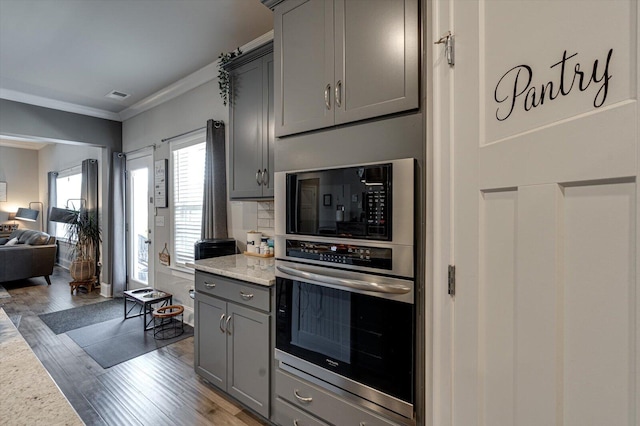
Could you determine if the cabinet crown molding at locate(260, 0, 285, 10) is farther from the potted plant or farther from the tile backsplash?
the potted plant

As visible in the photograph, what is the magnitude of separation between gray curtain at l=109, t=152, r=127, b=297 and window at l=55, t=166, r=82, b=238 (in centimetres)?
223

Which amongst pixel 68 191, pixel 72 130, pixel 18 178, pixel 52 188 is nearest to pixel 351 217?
pixel 72 130

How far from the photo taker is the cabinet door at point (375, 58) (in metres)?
1.27

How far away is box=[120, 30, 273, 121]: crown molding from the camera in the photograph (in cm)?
279

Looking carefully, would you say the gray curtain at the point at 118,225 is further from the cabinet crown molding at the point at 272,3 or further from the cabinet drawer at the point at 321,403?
the cabinet drawer at the point at 321,403

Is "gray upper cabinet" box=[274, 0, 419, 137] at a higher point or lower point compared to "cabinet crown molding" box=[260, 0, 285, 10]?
lower

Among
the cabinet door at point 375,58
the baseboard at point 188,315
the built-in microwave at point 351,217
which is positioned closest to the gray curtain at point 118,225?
the baseboard at point 188,315

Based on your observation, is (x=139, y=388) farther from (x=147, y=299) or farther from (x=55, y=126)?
(x=55, y=126)

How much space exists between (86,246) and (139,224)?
1.44 metres

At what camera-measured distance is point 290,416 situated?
1.70m

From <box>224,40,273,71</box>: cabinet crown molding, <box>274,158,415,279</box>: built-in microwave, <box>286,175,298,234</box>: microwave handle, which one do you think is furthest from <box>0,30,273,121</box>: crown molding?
<box>274,158,415,279</box>: built-in microwave

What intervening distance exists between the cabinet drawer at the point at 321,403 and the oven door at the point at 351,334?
78mm
